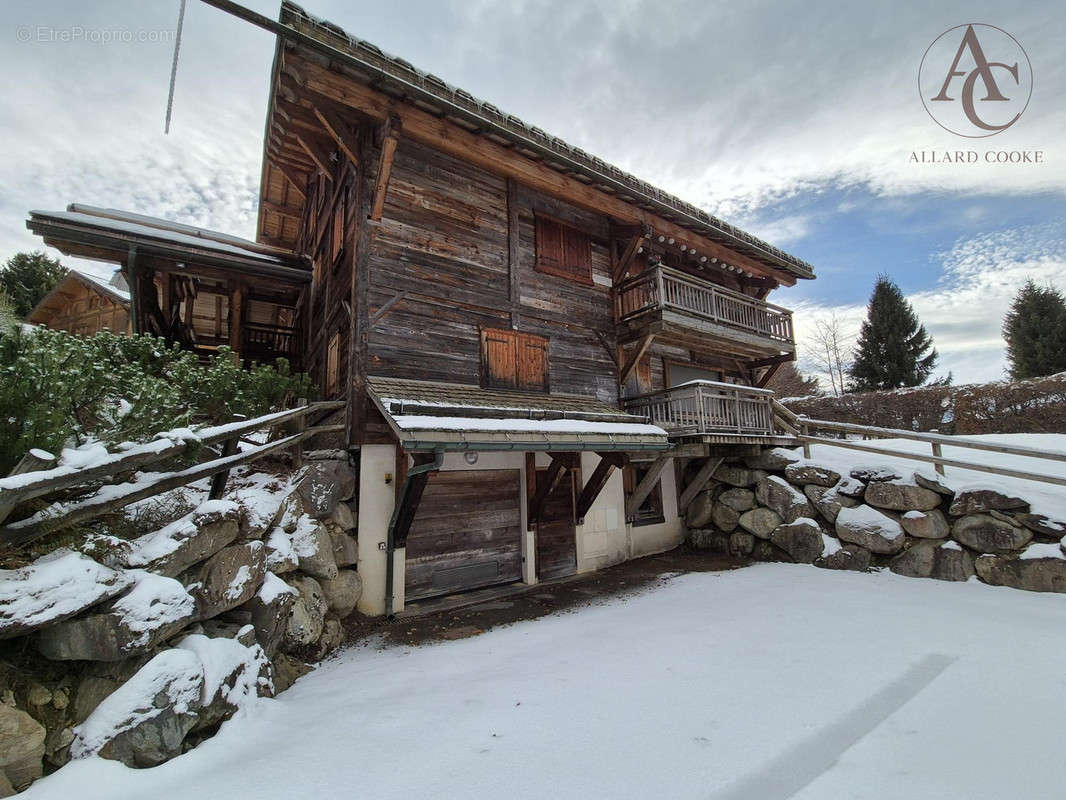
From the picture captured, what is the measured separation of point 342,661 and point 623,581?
5478 mm

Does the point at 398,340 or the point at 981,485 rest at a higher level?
the point at 398,340

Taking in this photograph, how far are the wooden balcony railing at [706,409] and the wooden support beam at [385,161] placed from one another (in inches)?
274

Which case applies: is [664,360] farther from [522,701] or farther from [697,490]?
[522,701]

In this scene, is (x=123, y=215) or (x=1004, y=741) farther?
(x=123, y=215)

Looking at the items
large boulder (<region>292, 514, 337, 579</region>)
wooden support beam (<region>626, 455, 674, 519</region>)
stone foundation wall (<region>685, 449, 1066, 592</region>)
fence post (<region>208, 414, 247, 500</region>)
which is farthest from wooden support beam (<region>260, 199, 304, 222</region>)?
stone foundation wall (<region>685, 449, 1066, 592</region>)

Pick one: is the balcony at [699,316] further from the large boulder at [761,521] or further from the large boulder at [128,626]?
the large boulder at [128,626]

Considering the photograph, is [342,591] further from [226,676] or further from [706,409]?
[706,409]

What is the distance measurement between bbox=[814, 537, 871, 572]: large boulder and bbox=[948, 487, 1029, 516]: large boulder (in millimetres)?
1666

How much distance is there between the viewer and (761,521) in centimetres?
1023

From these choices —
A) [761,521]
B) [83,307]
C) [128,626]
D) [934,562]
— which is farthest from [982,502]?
[83,307]

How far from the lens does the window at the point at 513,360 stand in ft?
29.3

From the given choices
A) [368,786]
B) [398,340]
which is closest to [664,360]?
[398,340]

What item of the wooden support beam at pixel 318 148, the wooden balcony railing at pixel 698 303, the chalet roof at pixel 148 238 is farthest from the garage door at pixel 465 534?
the chalet roof at pixel 148 238

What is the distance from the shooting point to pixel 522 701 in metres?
4.46
